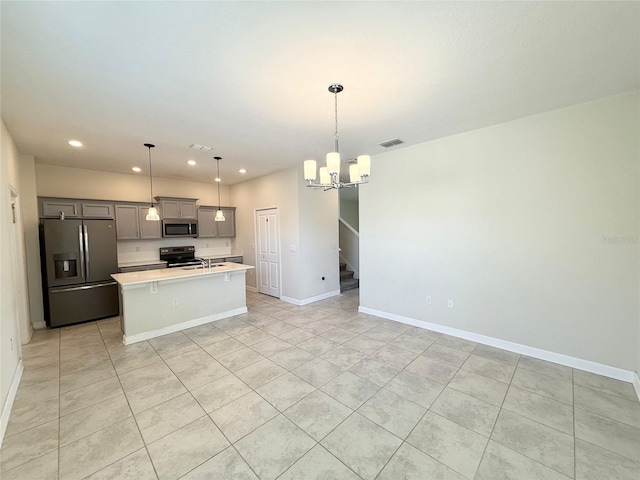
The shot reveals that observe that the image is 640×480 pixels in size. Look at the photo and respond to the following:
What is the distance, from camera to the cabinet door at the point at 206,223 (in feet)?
21.2

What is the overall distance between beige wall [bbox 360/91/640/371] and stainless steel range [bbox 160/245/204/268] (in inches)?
188

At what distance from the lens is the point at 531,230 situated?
3.06 m

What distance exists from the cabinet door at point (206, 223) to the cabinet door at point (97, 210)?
176 centimetres

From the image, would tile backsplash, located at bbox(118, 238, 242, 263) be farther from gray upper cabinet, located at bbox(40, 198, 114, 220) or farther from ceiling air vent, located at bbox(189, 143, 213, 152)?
ceiling air vent, located at bbox(189, 143, 213, 152)

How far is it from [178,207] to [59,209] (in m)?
1.95

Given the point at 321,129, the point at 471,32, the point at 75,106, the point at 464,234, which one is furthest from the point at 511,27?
the point at 75,106

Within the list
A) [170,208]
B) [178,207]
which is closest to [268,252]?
[178,207]

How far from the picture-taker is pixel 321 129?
3.35m

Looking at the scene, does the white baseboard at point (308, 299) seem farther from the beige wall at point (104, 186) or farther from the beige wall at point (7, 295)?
the beige wall at point (7, 295)

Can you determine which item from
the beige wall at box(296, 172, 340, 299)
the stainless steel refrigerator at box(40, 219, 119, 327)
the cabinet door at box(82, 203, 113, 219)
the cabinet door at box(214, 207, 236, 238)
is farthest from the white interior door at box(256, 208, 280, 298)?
the cabinet door at box(82, 203, 113, 219)

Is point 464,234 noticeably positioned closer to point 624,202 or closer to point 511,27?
point 624,202

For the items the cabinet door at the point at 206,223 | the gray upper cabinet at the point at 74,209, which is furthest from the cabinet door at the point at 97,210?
the cabinet door at the point at 206,223

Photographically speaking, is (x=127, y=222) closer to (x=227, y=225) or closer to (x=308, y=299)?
(x=227, y=225)

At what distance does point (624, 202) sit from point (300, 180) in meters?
4.46
